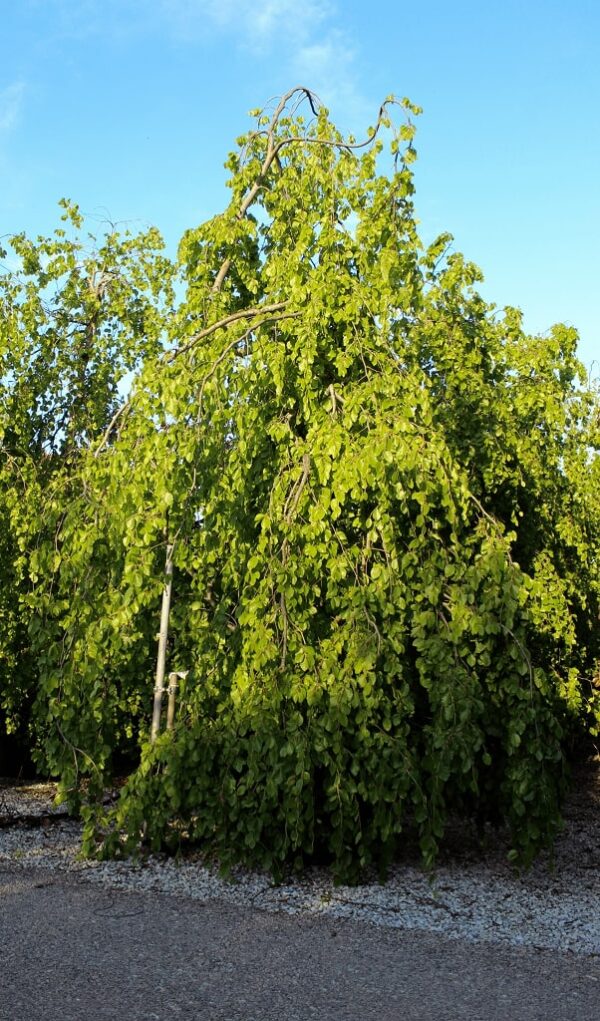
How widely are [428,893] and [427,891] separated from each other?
0.12 feet

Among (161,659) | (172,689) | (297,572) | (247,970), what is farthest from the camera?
(172,689)

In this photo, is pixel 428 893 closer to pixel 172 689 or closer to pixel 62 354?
pixel 172 689

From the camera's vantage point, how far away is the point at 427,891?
17.5 ft

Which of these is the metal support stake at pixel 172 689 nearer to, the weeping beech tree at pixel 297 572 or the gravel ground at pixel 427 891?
the weeping beech tree at pixel 297 572

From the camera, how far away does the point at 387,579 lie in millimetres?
4852

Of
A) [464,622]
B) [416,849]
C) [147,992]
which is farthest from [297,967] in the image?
[416,849]

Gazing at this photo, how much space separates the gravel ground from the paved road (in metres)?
0.19

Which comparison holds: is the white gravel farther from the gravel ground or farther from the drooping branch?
the drooping branch

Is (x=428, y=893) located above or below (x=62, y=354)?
below

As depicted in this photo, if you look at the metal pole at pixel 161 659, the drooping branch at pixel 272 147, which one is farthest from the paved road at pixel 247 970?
the drooping branch at pixel 272 147

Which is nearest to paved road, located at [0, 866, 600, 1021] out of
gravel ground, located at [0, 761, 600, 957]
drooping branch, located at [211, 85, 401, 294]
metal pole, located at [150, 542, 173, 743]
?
gravel ground, located at [0, 761, 600, 957]

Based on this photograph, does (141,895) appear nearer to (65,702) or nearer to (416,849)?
(65,702)

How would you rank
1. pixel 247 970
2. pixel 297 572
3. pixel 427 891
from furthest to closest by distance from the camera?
pixel 427 891 < pixel 297 572 < pixel 247 970

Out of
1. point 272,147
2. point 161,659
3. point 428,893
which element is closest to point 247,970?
point 428,893
